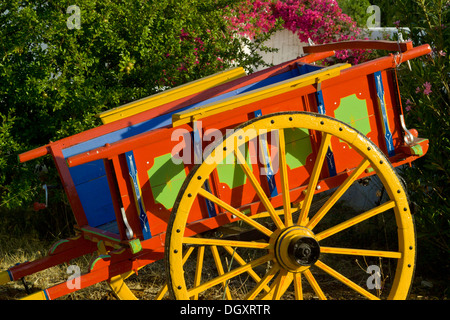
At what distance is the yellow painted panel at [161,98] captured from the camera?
12.4 ft

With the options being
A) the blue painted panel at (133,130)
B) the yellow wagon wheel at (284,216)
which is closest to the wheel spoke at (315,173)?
the yellow wagon wheel at (284,216)

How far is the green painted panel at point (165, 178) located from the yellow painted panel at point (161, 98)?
1.03 m

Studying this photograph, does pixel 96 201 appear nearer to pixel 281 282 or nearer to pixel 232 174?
pixel 232 174

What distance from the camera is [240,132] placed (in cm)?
264

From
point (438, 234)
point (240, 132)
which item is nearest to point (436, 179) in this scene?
point (438, 234)

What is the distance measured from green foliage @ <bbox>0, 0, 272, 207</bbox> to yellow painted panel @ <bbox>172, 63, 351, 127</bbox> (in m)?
2.01

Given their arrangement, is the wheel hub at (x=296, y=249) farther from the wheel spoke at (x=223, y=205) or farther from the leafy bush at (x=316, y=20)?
the leafy bush at (x=316, y=20)

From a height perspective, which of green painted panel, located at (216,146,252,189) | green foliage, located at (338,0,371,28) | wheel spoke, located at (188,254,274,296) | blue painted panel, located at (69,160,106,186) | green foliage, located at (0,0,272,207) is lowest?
wheel spoke, located at (188,254,274,296)

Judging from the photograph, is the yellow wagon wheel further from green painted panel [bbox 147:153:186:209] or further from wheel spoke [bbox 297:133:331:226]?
green painted panel [bbox 147:153:186:209]

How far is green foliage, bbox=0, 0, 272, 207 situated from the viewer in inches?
178

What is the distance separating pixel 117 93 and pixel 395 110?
2.32 m

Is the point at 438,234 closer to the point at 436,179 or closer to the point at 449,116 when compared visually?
the point at 436,179

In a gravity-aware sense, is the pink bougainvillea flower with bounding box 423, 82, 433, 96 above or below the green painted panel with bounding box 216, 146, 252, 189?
above

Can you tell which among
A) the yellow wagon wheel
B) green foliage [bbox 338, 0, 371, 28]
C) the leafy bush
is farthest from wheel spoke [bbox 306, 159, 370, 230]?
green foliage [bbox 338, 0, 371, 28]
